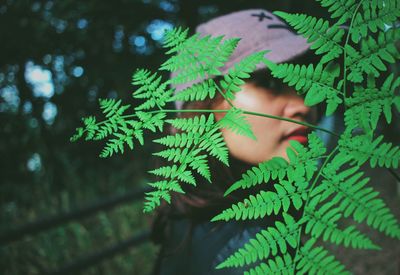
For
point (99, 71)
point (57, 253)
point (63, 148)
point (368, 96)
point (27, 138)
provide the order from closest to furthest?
point (368, 96) → point (57, 253) → point (99, 71) → point (27, 138) → point (63, 148)

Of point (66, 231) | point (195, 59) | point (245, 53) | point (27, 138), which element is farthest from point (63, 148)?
point (195, 59)

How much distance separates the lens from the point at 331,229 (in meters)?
0.51

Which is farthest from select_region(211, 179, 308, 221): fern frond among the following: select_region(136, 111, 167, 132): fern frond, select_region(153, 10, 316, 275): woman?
select_region(153, 10, 316, 275): woman

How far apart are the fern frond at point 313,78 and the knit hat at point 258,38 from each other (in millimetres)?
427

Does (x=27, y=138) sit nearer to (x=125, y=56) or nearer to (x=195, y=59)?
(x=125, y=56)

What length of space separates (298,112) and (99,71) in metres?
2.29

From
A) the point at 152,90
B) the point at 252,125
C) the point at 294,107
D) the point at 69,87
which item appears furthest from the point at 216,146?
the point at 69,87

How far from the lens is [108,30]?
2.69 m

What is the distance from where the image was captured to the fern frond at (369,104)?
0.51 m

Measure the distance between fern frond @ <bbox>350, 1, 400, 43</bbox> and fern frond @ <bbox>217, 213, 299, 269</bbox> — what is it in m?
0.34

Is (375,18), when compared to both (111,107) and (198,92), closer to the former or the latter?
(198,92)

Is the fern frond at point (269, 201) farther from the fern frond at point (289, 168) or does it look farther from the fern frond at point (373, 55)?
the fern frond at point (373, 55)

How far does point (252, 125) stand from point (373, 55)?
49 centimetres

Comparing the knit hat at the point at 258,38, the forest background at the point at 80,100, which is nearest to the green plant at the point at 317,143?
the knit hat at the point at 258,38
